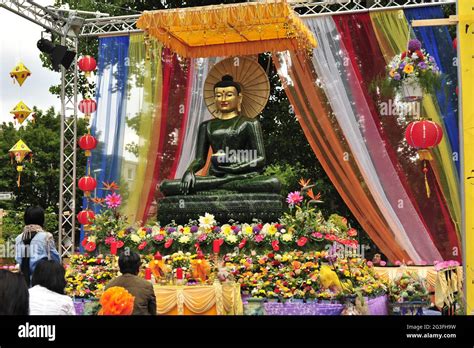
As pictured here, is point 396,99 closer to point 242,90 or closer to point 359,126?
point 359,126

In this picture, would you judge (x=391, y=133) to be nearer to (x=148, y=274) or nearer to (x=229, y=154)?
(x=229, y=154)

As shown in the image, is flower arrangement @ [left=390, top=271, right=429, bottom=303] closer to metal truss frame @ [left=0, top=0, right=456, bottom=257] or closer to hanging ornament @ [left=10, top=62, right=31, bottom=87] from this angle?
metal truss frame @ [left=0, top=0, right=456, bottom=257]

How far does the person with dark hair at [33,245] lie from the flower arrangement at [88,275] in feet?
4.75

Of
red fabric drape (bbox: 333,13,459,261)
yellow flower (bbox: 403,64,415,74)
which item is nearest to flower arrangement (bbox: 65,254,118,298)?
yellow flower (bbox: 403,64,415,74)

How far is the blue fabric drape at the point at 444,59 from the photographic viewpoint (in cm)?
1000

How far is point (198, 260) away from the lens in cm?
720

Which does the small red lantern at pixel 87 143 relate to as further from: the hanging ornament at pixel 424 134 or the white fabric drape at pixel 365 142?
the hanging ornament at pixel 424 134

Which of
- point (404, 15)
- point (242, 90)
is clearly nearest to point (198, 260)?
point (242, 90)

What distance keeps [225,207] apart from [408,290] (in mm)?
2571

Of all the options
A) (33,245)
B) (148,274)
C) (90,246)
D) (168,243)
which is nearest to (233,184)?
(168,243)

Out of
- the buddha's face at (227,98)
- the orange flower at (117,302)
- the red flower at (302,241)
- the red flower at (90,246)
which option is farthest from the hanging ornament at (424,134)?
the orange flower at (117,302)

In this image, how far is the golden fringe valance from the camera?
346 inches

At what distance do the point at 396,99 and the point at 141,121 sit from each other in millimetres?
3734

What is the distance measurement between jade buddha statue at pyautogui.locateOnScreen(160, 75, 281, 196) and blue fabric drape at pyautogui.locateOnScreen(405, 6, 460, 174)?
2.46 m
